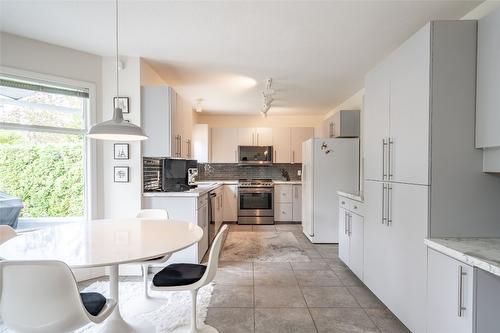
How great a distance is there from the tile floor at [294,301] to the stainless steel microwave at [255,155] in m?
2.89

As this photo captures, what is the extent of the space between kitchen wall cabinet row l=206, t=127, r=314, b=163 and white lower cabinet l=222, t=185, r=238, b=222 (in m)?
0.68

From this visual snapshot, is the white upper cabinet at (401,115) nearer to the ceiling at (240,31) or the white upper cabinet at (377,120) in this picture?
the white upper cabinet at (377,120)

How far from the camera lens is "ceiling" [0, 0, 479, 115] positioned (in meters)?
2.08

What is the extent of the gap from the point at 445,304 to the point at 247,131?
491 cm

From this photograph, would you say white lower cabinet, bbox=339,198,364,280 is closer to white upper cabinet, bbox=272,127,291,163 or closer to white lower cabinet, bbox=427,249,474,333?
white lower cabinet, bbox=427,249,474,333

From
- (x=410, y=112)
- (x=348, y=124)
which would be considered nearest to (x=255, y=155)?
(x=348, y=124)

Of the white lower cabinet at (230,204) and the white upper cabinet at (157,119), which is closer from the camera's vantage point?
the white upper cabinet at (157,119)

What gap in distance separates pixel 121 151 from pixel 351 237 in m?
2.94

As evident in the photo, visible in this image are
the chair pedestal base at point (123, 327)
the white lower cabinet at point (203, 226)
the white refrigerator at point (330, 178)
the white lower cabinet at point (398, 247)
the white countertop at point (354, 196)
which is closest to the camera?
the white lower cabinet at point (398, 247)

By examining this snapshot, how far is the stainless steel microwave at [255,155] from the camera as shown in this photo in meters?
5.98

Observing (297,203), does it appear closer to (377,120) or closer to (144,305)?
(377,120)

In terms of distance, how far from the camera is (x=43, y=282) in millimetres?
1207

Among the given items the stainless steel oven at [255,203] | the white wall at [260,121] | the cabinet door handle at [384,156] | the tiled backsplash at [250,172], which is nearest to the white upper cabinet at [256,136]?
the white wall at [260,121]

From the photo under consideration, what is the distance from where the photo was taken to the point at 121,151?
9.96 ft
